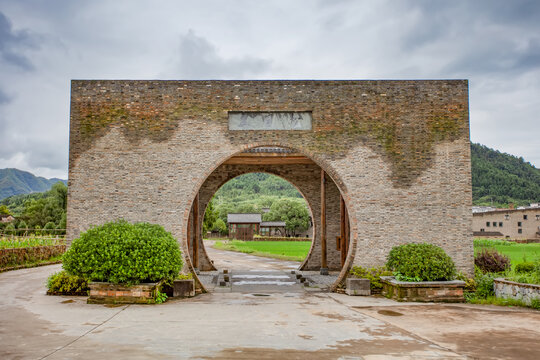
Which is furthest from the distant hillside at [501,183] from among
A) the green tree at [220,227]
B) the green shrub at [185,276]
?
the green shrub at [185,276]

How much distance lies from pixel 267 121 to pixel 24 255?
13390mm

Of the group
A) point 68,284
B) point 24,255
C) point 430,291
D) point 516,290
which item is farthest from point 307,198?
point 24,255

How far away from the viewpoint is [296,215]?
6072 cm

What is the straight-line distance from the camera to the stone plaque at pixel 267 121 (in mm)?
10938

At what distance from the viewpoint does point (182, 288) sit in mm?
9859

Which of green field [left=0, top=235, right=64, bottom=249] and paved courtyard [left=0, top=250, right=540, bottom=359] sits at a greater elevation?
green field [left=0, top=235, right=64, bottom=249]

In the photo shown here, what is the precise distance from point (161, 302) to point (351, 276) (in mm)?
4681

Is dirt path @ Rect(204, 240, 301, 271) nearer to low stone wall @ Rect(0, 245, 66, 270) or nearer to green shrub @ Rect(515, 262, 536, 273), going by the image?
low stone wall @ Rect(0, 245, 66, 270)

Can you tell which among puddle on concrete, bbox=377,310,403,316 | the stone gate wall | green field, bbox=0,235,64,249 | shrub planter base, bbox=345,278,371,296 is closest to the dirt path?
the stone gate wall

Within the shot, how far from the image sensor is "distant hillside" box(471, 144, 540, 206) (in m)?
70.6

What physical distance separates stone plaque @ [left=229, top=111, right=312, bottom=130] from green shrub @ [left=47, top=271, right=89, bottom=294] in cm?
512

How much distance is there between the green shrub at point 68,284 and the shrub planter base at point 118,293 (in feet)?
3.98

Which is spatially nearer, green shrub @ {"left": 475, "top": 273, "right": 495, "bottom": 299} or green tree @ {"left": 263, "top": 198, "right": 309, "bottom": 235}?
green shrub @ {"left": 475, "top": 273, "right": 495, "bottom": 299}

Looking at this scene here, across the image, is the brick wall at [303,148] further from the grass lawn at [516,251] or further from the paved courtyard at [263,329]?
the grass lawn at [516,251]
